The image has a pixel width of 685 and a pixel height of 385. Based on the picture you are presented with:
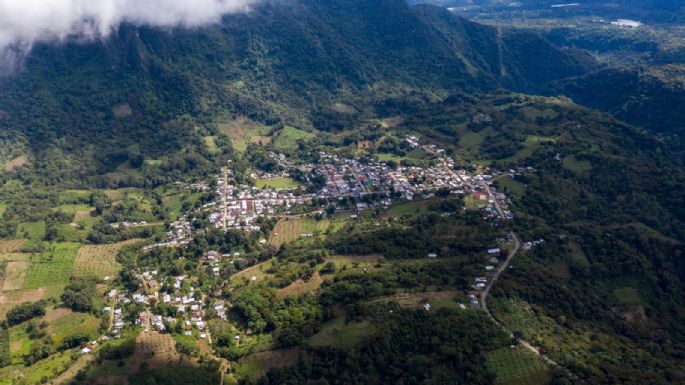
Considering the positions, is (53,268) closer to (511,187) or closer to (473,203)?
(473,203)

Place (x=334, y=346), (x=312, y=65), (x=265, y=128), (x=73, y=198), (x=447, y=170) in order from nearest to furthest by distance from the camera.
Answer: (x=334, y=346), (x=73, y=198), (x=447, y=170), (x=265, y=128), (x=312, y=65)

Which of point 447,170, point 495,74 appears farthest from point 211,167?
point 495,74

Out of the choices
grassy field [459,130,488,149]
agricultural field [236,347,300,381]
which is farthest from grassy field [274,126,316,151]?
agricultural field [236,347,300,381]

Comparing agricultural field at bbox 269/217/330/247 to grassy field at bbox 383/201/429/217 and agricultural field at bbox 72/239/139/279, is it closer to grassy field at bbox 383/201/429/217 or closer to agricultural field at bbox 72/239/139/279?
grassy field at bbox 383/201/429/217

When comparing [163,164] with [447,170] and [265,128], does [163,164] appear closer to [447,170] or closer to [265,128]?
[265,128]

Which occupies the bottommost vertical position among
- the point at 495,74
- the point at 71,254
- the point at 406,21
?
the point at 71,254

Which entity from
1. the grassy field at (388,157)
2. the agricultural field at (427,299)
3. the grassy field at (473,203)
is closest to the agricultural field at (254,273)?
the agricultural field at (427,299)

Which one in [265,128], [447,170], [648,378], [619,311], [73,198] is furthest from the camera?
[265,128]
